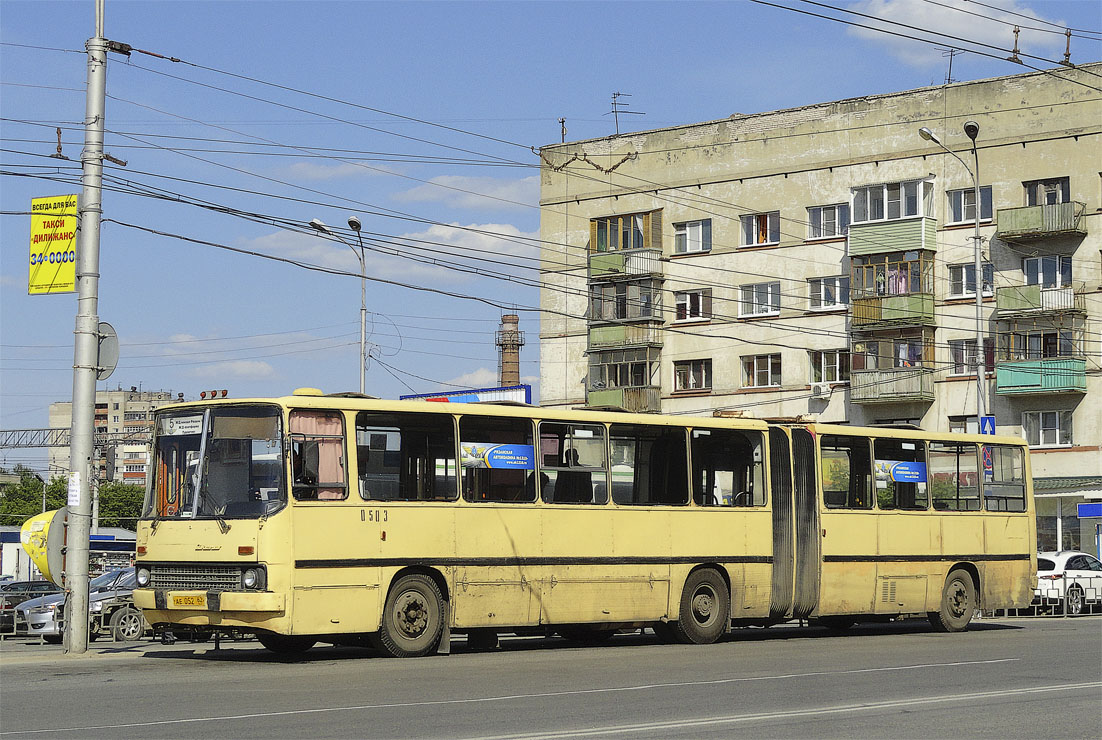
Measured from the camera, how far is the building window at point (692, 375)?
63.5 meters

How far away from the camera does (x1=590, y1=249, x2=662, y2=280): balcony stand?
6462 centimetres

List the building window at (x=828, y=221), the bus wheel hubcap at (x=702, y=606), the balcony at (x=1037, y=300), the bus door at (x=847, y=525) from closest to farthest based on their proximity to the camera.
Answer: the bus wheel hubcap at (x=702, y=606) < the bus door at (x=847, y=525) < the balcony at (x=1037, y=300) < the building window at (x=828, y=221)

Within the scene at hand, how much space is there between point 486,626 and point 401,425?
2.82 m

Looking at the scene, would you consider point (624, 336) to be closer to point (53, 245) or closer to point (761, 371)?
point (761, 371)

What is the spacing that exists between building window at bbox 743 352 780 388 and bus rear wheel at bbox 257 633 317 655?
43984mm

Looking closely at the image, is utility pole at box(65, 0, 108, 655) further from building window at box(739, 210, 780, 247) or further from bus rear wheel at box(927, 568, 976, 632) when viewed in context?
building window at box(739, 210, 780, 247)

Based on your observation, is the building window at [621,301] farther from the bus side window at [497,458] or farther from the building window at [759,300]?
the bus side window at [497,458]

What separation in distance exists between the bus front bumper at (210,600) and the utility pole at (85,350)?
269 cm

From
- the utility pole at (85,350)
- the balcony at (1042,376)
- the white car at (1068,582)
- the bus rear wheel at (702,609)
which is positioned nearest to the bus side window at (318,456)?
the utility pole at (85,350)

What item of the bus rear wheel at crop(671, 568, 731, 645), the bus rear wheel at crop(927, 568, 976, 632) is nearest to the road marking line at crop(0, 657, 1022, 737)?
the bus rear wheel at crop(671, 568, 731, 645)

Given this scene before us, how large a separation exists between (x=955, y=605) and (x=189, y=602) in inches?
546

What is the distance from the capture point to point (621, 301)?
6538 cm

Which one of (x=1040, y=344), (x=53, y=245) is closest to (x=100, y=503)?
(x=1040, y=344)

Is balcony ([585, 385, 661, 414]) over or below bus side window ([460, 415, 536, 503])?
over
